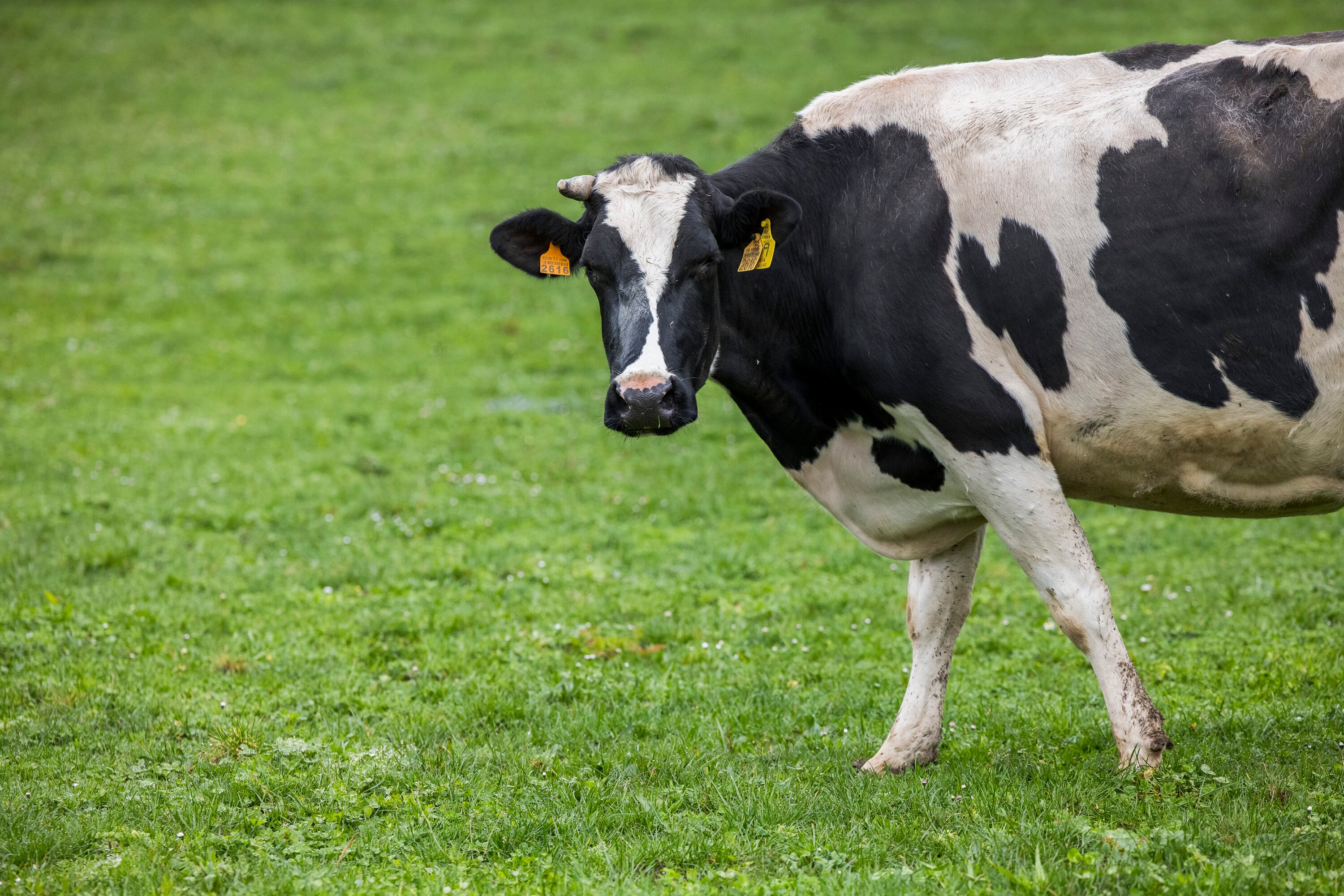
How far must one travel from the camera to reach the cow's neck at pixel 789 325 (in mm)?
Result: 6930

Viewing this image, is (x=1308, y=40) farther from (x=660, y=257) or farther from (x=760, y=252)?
(x=660, y=257)

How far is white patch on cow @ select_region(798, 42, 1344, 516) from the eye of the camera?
6270 mm

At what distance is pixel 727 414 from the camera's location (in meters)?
15.6

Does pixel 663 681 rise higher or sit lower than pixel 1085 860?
lower

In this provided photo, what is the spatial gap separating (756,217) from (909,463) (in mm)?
1582

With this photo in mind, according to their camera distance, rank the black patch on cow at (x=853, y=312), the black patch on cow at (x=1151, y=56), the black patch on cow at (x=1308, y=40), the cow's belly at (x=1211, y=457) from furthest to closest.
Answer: the black patch on cow at (x=1151, y=56) < the black patch on cow at (x=1308, y=40) < the black patch on cow at (x=853, y=312) < the cow's belly at (x=1211, y=457)

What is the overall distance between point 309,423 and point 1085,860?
11.9 m

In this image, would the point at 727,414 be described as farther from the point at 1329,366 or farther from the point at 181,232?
the point at 181,232

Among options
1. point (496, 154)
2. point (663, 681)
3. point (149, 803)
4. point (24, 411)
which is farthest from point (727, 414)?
point (496, 154)

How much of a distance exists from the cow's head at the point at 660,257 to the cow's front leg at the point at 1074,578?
5.19ft

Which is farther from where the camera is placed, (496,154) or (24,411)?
(496,154)

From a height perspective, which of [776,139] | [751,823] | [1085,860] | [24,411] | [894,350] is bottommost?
[24,411]

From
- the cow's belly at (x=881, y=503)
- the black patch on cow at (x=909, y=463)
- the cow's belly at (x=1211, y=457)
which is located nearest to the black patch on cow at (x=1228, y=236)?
the cow's belly at (x=1211, y=457)

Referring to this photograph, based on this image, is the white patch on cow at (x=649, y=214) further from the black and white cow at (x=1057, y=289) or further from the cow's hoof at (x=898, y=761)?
the cow's hoof at (x=898, y=761)
